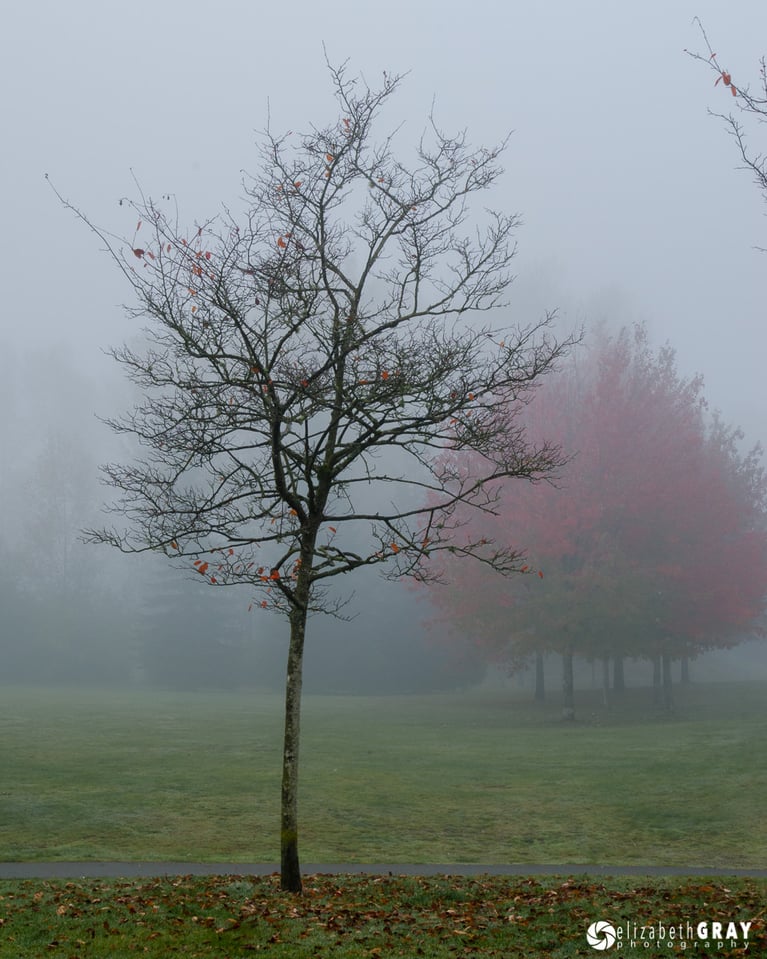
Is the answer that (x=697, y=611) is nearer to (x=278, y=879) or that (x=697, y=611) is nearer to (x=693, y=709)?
(x=693, y=709)

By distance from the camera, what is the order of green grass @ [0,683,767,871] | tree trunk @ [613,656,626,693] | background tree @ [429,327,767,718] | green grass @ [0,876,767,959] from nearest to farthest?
1. green grass @ [0,876,767,959]
2. green grass @ [0,683,767,871]
3. background tree @ [429,327,767,718]
4. tree trunk @ [613,656,626,693]

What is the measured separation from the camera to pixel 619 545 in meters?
34.4

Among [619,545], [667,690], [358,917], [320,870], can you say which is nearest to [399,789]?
[320,870]

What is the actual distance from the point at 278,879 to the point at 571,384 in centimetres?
3175

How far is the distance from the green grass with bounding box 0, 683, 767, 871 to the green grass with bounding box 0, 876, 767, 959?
406 centimetres

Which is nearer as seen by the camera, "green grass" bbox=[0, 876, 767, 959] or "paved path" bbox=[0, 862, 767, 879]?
"green grass" bbox=[0, 876, 767, 959]

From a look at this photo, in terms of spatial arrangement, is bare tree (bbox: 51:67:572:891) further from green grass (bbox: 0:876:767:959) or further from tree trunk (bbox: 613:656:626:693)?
tree trunk (bbox: 613:656:626:693)

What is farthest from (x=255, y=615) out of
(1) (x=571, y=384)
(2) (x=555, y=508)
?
(2) (x=555, y=508)

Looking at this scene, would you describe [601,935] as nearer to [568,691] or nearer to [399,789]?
[399,789]

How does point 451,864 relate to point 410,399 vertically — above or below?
below

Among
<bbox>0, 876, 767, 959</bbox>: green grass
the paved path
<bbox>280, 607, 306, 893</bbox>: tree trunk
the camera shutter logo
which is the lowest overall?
the paved path

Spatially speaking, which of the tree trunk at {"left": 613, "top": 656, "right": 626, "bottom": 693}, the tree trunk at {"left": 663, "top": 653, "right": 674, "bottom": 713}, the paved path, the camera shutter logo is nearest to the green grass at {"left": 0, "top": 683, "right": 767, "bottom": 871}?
the paved path

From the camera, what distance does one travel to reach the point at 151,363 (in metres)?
11.0

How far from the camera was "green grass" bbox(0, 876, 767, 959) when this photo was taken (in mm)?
7855
